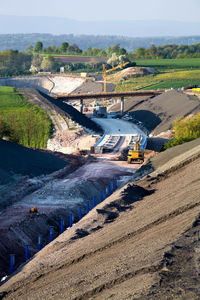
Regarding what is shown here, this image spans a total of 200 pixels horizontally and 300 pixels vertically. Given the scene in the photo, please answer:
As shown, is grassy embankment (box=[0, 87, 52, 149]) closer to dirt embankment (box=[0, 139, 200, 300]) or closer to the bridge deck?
the bridge deck

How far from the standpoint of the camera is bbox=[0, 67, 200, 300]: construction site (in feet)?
72.9

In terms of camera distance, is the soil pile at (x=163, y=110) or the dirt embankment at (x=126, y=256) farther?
the soil pile at (x=163, y=110)

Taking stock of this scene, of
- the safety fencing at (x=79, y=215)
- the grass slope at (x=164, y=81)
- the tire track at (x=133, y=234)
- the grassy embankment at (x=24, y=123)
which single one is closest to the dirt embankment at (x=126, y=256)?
the tire track at (x=133, y=234)

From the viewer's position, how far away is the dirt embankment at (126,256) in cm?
2130

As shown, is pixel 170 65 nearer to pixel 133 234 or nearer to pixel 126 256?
pixel 133 234

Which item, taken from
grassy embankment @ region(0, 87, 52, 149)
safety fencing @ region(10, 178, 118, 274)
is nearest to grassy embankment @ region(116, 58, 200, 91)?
grassy embankment @ region(0, 87, 52, 149)

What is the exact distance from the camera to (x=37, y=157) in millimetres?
52219

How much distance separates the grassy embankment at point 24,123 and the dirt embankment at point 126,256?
2919cm

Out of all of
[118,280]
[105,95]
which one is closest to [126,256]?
[118,280]

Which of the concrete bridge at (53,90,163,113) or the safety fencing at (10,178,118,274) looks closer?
the safety fencing at (10,178,118,274)

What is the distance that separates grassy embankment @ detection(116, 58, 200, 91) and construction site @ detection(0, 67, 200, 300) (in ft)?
251

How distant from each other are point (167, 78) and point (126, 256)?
139 metres

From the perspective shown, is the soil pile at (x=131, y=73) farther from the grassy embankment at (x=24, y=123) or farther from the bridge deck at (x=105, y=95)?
the grassy embankment at (x=24, y=123)

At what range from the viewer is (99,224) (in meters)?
33.0
